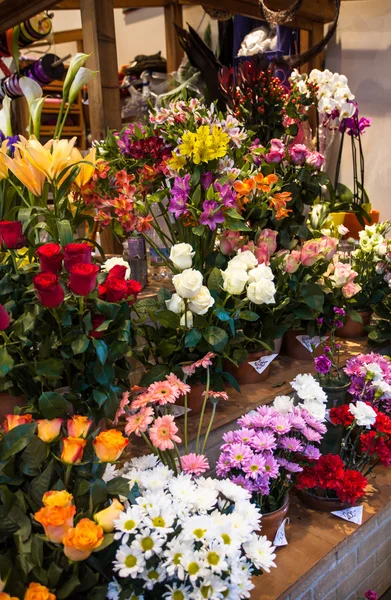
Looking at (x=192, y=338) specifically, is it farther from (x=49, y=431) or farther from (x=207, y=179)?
(x=49, y=431)

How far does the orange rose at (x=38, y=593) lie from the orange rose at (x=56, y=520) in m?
0.06

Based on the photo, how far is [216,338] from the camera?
4.51ft

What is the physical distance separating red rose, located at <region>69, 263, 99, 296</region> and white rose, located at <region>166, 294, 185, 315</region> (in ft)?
1.45

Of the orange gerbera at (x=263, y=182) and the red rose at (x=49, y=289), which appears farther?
the orange gerbera at (x=263, y=182)

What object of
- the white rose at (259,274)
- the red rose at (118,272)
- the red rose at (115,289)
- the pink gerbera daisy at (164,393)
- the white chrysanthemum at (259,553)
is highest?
the red rose at (118,272)

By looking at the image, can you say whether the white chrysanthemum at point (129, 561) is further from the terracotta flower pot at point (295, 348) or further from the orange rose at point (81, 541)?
the terracotta flower pot at point (295, 348)

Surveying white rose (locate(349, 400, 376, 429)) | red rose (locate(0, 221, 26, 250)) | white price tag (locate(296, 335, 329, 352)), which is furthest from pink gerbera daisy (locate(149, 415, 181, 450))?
white price tag (locate(296, 335, 329, 352))

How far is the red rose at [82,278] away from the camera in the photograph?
36.5 inches

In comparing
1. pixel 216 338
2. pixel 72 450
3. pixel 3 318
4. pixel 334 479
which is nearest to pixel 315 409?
pixel 334 479

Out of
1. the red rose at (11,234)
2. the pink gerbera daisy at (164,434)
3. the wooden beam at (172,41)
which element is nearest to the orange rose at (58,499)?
the pink gerbera daisy at (164,434)

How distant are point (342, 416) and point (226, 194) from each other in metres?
0.68

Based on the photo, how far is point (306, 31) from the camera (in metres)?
3.22

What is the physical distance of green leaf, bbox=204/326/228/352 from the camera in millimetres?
1368

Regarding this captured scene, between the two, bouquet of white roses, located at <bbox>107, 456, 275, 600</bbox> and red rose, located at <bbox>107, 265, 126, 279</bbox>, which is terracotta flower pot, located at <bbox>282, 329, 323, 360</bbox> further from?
bouquet of white roses, located at <bbox>107, 456, 275, 600</bbox>
